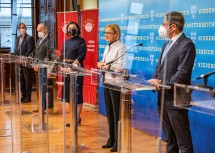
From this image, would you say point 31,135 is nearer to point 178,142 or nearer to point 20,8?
point 20,8

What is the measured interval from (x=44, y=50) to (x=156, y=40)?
1123 mm

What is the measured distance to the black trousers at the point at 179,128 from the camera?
275 cm

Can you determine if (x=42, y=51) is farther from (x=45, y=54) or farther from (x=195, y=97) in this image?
(x=195, y=97)

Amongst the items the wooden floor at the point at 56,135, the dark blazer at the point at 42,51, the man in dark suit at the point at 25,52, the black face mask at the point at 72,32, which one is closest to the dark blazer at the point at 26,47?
the man in dark suit at the point at 25,52

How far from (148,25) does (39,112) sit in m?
1.61

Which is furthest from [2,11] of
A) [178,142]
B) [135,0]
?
[178,142]

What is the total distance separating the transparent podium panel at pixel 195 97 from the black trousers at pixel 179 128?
0.90 metres

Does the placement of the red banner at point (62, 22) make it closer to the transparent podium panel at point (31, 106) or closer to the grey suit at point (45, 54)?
the grey suit at point (45, 54)

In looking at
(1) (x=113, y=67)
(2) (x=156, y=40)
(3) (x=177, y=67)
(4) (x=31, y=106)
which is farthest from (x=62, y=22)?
(3) (x=177, y=67)

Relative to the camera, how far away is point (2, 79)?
5.59 metres

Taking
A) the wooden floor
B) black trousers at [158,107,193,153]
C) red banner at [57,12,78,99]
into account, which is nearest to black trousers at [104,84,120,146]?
the wooden floor

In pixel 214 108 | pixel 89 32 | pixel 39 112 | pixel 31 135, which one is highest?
pixel 89 32

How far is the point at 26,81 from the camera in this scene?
413cm

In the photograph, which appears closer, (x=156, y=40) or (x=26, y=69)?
(x=156, y=40)
